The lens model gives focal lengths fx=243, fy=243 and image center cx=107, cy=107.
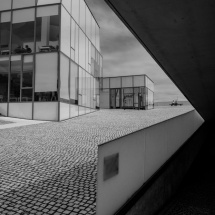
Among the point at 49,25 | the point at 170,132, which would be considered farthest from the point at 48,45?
the point at 170,132

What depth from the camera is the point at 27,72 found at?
695 inches

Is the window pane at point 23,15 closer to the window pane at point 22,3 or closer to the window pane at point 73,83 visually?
the window pane at point 22,3

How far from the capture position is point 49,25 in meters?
17.8

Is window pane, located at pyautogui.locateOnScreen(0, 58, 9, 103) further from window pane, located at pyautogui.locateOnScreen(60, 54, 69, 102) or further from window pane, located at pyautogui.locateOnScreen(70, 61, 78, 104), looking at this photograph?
window pane, located at pyautogui.locateOnScreen(70, 61, 78, 104)

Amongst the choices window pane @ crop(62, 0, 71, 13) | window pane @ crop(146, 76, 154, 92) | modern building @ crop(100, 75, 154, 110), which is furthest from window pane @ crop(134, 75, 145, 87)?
window pane @ crop(62, 0, 71, 13)

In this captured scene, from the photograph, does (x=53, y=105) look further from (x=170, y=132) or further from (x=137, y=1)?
(x=137, y=1)

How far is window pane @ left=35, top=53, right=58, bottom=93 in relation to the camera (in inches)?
673

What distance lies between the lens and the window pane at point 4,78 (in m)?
18.1

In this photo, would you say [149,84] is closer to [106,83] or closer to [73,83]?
[106,83]

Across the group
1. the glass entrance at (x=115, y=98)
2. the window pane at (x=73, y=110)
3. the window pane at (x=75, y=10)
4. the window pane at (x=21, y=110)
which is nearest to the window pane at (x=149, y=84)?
the glass entrance at (x=115, y=98)

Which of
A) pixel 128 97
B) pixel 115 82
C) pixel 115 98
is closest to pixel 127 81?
pixel 115 82

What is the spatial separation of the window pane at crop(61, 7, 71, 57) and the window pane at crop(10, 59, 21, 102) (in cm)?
352

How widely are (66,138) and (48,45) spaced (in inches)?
386

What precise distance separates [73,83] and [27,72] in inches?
140
